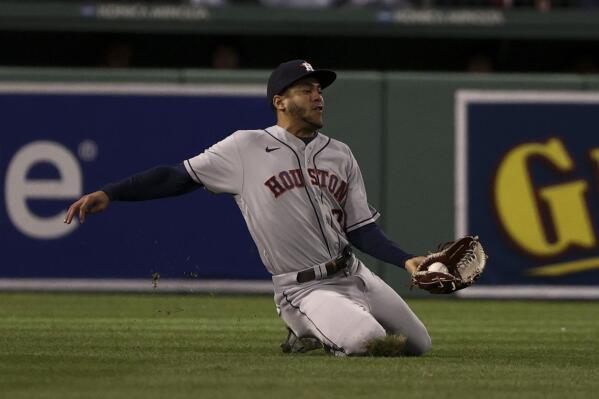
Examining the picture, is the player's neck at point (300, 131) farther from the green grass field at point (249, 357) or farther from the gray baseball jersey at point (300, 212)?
the green grass field at point (249, 357)

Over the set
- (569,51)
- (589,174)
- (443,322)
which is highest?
(569,51)

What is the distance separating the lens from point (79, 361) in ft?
23.5

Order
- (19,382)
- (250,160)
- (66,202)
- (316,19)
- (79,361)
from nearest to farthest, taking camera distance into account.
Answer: (19,382) < (79,361) < (250,160) < (66,202) < (316,19)

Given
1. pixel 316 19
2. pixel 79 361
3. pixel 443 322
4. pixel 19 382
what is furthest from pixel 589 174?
pixel 19 382

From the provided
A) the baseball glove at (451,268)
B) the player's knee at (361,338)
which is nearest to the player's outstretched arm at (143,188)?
the player's knee at (361,338)

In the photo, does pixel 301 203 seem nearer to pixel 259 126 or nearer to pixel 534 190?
pixel 259 126

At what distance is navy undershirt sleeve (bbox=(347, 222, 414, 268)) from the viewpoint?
24.2ft

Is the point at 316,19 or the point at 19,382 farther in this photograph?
the point at 316,19

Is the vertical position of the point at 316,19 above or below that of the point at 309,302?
above

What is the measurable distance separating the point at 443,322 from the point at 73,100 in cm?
425

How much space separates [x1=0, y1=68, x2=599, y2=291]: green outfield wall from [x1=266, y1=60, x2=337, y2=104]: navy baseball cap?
17.2 ft

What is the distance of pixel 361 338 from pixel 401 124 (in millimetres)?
6026

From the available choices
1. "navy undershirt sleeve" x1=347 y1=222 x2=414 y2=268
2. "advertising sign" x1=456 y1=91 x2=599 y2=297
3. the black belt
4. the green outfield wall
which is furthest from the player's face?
"advertising sign" x1=456 y1=91 x2=599 y2=297

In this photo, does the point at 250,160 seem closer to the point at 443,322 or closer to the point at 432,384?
the point at 432,384
